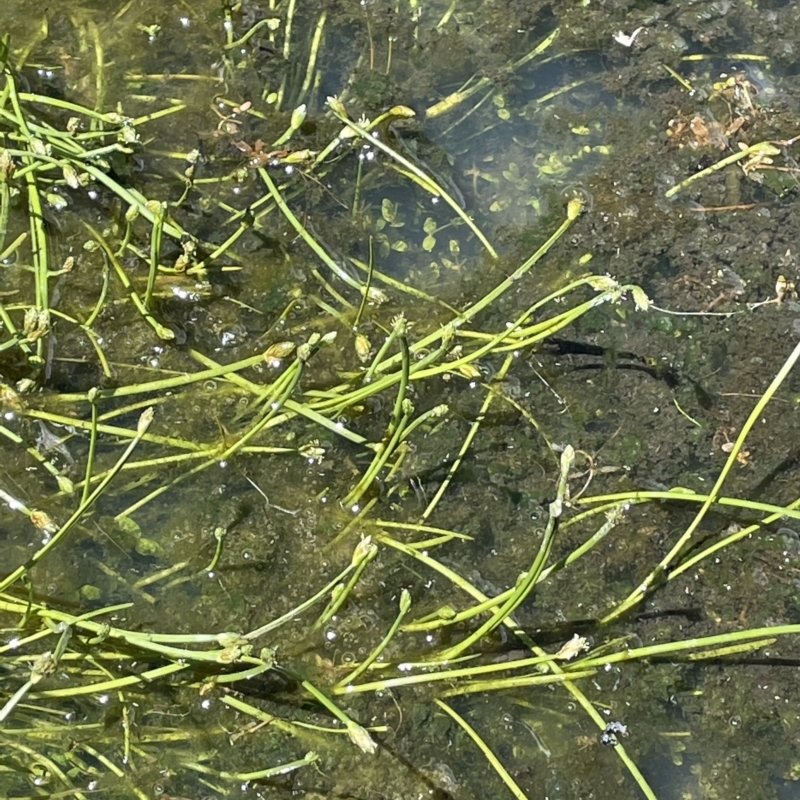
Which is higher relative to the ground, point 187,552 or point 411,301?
point 411,301

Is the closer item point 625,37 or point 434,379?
point 434,379

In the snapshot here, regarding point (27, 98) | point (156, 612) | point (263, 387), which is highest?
point (27, 98)

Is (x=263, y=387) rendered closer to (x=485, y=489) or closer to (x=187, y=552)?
(x=187, y=552)

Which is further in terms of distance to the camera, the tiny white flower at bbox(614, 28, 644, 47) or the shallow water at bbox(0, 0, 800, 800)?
the tiny white flower at bbox(614, 28, 644, 47)

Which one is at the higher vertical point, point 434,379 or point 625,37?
point 625,37

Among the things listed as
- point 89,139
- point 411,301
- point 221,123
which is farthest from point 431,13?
point 89,139

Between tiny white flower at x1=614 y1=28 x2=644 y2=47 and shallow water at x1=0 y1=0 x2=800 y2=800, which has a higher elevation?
tiny white flower at x1=614 y1=28 x2=644 y2=47

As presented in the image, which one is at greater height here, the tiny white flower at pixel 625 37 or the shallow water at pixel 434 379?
the tiny white flower at pixel 625 37

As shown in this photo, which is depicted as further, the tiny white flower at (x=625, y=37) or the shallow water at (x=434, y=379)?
the tiny white flower at (x=625, y=37)
